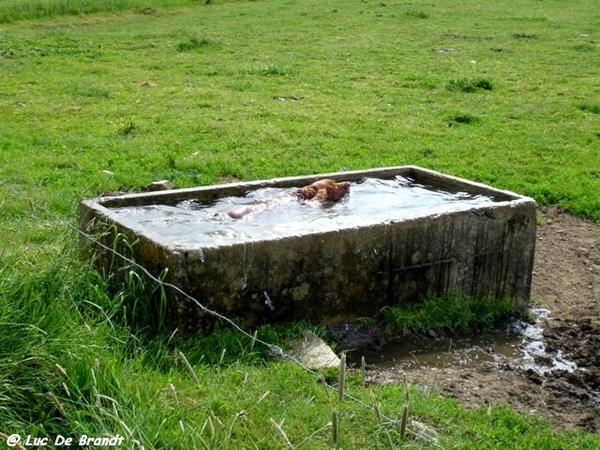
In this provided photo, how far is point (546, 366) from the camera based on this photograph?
6328 mm

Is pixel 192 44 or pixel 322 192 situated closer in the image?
pixel 322 192

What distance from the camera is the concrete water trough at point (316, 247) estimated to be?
593 cm

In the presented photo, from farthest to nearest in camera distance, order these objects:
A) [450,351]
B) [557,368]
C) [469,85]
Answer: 1. [469,85]
2. [450,351]
3. [557,368]

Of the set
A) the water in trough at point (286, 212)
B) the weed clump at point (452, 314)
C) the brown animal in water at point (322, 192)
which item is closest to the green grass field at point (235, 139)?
the water in trough at point (286, 212)

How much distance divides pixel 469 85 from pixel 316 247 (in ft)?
32.9

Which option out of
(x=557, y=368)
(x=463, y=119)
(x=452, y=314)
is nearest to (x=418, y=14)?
(x=463, y=119)

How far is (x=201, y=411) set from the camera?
450 centimetres

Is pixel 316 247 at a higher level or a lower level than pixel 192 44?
higher

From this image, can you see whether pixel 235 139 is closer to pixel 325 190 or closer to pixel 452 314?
pixel 325 190

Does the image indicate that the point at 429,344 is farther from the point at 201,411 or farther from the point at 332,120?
the point at 332,120

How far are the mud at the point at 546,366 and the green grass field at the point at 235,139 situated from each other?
338mm

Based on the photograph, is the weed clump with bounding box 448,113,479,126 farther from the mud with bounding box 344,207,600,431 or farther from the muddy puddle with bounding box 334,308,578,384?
the muddy puddle with bounding box 334,308,578,384

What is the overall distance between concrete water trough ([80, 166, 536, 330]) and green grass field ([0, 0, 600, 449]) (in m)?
0.27

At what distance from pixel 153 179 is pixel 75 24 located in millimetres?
14698
